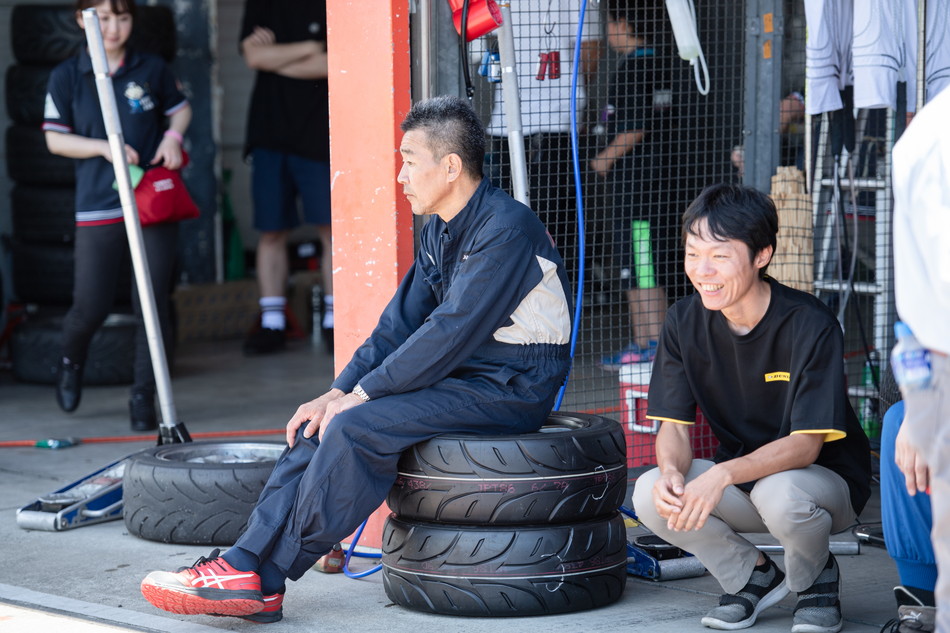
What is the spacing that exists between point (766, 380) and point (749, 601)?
563 millimetres

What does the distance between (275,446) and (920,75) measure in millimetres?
2706

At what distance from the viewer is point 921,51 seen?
4559mm

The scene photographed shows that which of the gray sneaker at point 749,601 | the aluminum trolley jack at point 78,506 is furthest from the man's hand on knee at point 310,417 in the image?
the aluminum trolley jack at point 78,506

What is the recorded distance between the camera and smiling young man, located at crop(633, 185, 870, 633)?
3107 millimetres

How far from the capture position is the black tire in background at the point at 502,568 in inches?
129

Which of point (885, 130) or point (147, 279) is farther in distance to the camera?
point (885, 130)

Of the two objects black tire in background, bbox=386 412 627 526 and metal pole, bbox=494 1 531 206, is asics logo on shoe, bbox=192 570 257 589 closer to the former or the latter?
black tire in background, bbox=386 412 627 526

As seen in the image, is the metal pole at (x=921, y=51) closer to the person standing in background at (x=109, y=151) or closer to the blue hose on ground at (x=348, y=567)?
the blue hose on ground at (x=348, y=567)

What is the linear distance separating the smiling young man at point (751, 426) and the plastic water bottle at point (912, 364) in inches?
33.4

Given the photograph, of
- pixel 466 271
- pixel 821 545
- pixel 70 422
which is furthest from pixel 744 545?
pixel 70 422

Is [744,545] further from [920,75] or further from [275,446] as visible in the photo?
[920,75]

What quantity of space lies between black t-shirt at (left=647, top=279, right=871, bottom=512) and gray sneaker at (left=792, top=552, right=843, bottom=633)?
19 centimetres

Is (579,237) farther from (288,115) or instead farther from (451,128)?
(288,115)

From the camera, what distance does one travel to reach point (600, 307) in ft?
16.6
